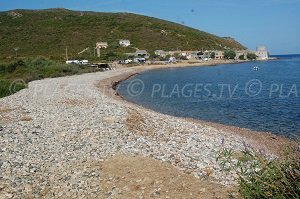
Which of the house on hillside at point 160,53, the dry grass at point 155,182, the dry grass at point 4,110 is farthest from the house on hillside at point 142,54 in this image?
the dry grass at point 155,182

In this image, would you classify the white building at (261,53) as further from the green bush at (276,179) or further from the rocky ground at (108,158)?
the green bush at (276,179)

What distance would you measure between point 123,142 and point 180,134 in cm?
331

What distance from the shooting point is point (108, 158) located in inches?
444

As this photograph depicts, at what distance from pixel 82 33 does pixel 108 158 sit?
450 feet

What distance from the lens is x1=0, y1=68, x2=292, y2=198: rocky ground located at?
349 inches

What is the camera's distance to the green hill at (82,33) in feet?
402

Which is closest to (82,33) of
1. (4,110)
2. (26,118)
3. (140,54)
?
(140,54)

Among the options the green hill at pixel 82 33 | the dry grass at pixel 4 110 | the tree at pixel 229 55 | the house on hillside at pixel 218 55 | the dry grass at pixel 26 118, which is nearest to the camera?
the dry grass at pixel 26 118

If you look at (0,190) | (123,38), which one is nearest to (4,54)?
(123,38)

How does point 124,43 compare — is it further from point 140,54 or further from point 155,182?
point 155,182

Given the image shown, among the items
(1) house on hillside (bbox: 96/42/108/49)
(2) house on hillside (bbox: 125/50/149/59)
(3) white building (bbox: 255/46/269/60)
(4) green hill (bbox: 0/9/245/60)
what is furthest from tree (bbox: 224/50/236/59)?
(1) house on hillside (bbox: 96/42/108/49)

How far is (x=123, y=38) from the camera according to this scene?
481 ft

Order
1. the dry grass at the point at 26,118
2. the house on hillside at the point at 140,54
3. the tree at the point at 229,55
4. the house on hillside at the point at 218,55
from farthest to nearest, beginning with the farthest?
the tree at the point at 229,55 → the house on hillside at the point at 218,55 → the house on hillside at the point at 140,54 → the dry grass at the point at 26,118

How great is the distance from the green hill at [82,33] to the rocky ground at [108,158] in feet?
324
